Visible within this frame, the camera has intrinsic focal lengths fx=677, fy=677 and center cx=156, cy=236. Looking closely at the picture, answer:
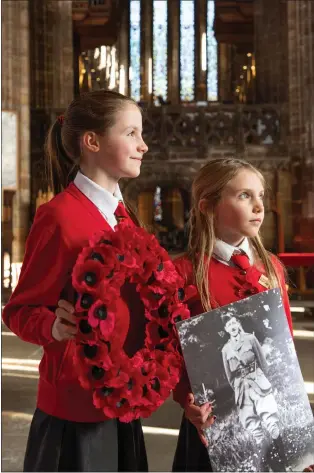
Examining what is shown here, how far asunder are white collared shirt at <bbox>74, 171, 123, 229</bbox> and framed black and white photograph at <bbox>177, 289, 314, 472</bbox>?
12.1 inches

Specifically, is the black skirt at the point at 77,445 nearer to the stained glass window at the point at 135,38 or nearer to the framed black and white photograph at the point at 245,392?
the framed black and white photograph at the point at 245,392

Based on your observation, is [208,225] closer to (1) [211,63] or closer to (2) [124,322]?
(2) [124,322]

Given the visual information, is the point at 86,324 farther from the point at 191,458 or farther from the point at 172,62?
the point at 172,62

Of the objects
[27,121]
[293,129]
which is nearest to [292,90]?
[293,129]

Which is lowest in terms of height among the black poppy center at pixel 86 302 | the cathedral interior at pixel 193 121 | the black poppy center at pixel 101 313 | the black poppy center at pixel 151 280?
the black poppy center at pixel 101 313

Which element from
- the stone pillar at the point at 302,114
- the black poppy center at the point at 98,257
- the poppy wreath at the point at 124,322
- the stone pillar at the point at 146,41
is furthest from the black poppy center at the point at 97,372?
the stone pillar at the point at 146,41

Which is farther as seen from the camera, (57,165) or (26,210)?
(26,210)

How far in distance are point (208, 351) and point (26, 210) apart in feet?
38.2

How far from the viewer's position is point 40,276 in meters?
1.42

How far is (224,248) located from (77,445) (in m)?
0.62

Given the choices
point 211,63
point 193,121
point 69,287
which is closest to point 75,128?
point 69,287

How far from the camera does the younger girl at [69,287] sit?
1412 millimetres

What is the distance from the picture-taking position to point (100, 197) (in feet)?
4.94

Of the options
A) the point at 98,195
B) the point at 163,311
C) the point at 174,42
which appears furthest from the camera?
the point at 174,42
